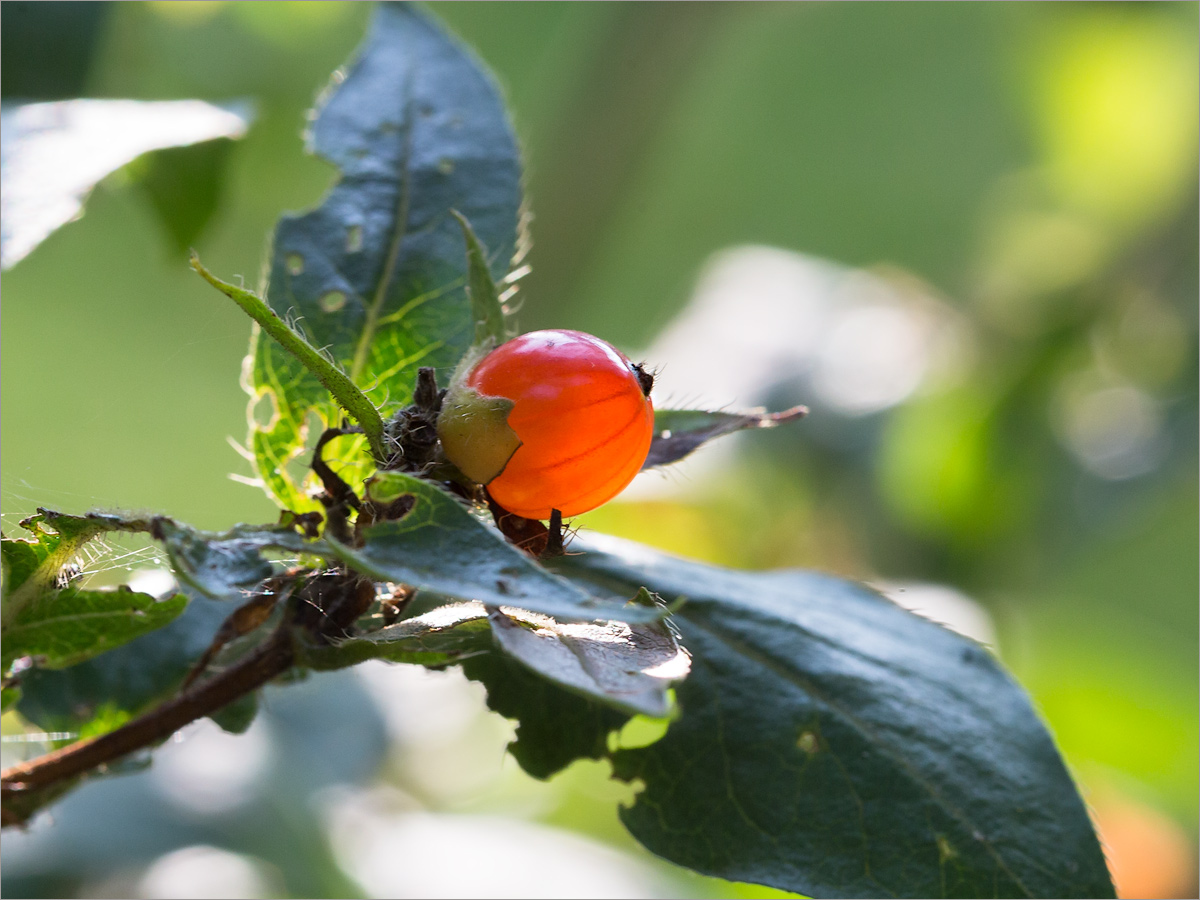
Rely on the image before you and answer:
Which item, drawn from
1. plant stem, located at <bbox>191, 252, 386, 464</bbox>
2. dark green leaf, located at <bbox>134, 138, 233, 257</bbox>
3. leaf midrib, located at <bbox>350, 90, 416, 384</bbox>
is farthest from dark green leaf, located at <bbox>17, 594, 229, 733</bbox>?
dark green leaf, located at <bbox>134, 138, 233, 257</bbox>

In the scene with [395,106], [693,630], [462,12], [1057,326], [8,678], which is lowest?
[8,678]

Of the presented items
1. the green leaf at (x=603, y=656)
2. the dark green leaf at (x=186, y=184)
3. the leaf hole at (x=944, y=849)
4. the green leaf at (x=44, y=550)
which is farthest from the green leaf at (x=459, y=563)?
the dark green leaf at (x=186, y=184)

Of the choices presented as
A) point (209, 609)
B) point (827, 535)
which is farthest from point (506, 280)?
point (827, 535)

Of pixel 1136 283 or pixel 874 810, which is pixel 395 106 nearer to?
pixel 874 810

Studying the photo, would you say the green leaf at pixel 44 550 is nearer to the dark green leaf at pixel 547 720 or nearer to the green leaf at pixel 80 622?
the green leaf at pixel 80 622

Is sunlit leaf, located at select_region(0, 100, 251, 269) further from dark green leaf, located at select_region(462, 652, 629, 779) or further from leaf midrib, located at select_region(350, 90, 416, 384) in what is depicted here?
dark green leaf, located at select_region(462, 652, 629, 779)
